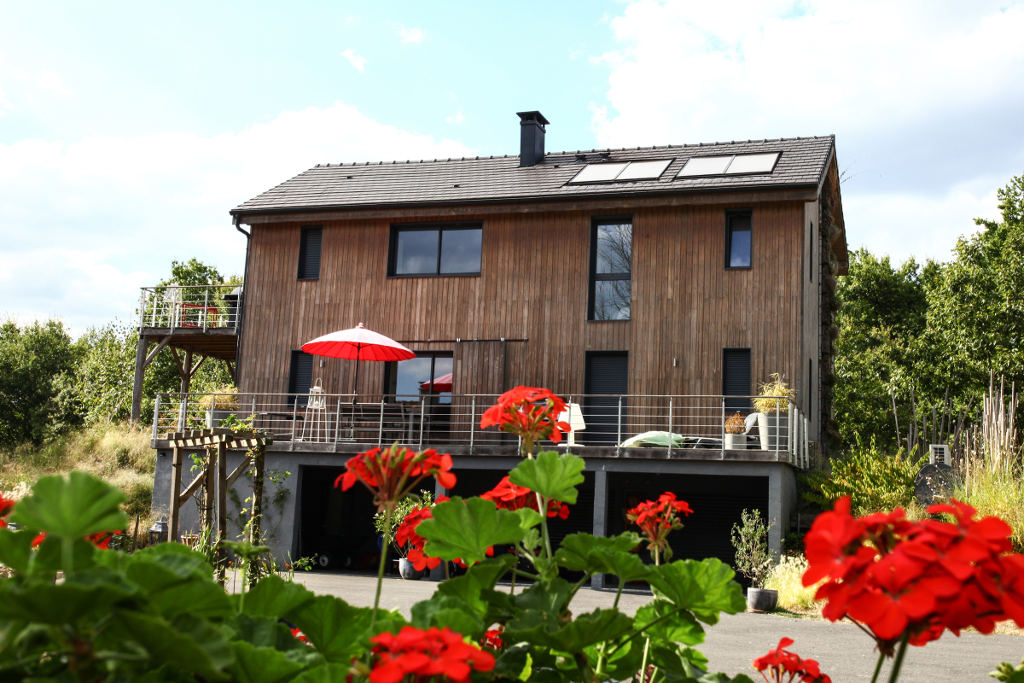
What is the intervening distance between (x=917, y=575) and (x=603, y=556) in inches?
25.7

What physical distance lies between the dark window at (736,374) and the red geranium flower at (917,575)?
49.7 feet

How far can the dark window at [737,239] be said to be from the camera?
54.2 ft

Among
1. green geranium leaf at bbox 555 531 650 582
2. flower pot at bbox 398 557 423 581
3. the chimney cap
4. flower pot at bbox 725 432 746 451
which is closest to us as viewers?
green geranium leaf at bbox 555 531 650 582

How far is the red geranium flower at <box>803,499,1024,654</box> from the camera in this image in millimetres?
960

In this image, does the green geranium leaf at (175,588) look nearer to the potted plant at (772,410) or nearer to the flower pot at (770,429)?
the potted plant at (772,410)

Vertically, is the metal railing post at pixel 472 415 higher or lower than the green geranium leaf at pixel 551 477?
higher

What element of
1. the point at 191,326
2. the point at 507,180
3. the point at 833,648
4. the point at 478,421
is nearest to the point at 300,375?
the point at 191,326

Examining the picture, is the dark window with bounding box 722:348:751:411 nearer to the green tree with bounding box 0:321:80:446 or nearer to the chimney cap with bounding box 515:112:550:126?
the chimney cap with bounding box 515:112:550:126

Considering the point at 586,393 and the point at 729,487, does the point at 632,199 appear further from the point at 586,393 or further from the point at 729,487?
the point at 729,487

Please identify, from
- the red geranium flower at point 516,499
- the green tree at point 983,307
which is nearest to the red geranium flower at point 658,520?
the red geranium flower at point 516,499

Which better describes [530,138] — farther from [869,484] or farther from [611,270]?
[869,484]

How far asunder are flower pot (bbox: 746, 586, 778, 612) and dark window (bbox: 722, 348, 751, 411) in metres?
5.05

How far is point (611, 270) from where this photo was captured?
56.5ft

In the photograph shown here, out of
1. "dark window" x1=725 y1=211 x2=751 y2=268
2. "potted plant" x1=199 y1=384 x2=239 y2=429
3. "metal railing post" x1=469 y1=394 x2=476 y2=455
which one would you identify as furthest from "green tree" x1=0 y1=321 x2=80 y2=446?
"dark window" x1=725 y1=211 x2=751 y2=268
